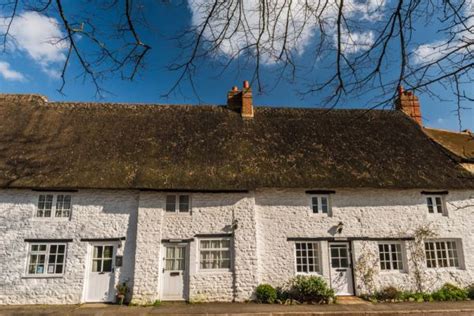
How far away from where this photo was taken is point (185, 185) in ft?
43.0

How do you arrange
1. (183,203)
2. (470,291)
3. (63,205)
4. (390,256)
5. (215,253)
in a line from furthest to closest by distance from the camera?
(390,256) → (183,203) → (470,291) → (63,205) → (215,253)

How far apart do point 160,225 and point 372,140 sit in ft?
34.6

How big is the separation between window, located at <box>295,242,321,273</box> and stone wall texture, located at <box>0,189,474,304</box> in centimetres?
29

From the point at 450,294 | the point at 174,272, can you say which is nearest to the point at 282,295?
the point at 174,272

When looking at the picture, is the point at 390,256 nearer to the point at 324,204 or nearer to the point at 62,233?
the point at 324,204

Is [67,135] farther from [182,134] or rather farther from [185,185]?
[185,185]

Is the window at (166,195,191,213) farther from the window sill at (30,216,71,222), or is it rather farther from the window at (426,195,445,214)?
the window at (426,195,445,214)

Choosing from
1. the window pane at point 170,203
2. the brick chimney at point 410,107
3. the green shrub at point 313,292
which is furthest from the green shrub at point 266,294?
the brick chimney at point 410,107

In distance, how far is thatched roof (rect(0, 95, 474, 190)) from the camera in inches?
524

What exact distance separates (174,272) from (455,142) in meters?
16.0

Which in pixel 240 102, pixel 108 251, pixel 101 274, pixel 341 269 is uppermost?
pixel 240 102

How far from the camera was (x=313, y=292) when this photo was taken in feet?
41.4

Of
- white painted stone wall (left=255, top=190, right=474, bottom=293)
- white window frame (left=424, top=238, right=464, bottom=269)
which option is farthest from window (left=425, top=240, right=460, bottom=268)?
white painted stone wall (left=255, top=190, right=474, bottom=293)

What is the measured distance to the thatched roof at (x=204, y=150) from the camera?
13312 millimetres
